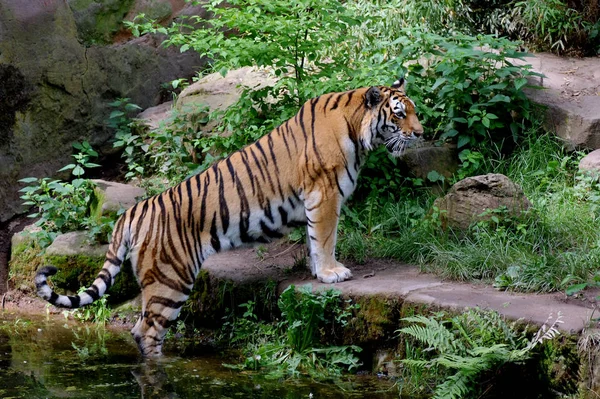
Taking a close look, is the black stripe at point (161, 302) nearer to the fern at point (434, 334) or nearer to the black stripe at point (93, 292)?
the black stripe at point (93, 292)

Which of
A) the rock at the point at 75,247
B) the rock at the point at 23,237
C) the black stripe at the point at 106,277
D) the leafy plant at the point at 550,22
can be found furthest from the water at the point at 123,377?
the leafy plant at the point at 550,22

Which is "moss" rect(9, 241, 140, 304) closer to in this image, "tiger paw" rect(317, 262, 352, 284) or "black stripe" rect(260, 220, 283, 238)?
"black stripe" rect(260, 220, 283, 238)

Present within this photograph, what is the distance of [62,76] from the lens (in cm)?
953

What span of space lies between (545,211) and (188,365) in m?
3.45

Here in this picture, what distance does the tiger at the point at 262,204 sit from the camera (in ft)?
20.8

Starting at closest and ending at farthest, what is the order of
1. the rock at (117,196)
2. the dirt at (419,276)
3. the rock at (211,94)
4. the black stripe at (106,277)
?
the dirt at (419,276), the black stripe at (106,277), the rock at (117,196), the rock at (211,94)

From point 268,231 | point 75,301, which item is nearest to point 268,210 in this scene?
point 268,231

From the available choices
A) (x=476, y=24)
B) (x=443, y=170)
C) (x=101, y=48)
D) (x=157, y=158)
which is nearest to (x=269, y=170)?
(x=443, y=170)

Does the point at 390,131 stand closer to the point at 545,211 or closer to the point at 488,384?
the point at 545,211

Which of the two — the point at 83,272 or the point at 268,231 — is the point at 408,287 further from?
the point at 83,272

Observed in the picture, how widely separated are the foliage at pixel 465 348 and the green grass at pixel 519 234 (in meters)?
0.83

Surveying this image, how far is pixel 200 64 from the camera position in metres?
11.1

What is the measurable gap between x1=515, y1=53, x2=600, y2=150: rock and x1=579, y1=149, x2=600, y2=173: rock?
16.6 inches

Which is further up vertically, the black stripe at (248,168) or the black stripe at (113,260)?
the black stripe at (248,168)
